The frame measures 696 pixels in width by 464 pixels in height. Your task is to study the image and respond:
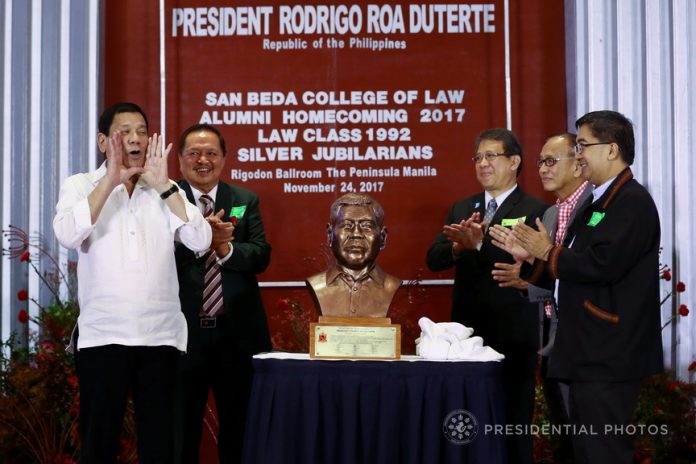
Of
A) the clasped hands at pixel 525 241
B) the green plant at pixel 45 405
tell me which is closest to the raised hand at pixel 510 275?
the clasped hands at pixel 525 241

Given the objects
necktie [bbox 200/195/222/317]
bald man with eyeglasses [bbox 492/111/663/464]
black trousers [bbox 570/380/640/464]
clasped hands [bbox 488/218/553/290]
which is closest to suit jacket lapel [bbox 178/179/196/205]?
necktie [bbox 200/195/222/317]

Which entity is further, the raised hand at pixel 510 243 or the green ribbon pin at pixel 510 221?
the green ribbon pin at pixel 510 221

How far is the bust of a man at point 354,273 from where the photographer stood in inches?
147

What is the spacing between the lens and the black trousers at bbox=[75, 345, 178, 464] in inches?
130

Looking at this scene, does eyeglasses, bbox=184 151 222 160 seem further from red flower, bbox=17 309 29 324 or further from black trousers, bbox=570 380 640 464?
black trousers, bbox=570 380 640 464

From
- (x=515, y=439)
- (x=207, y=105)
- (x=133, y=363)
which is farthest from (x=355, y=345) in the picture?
(x=207, y=105)

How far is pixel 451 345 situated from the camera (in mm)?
3395

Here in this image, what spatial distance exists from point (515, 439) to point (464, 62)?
2.44m

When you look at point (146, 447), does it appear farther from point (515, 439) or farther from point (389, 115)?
point (389, 115)

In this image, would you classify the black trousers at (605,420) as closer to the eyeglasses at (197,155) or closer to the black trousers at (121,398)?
the black trousers at (121,398)

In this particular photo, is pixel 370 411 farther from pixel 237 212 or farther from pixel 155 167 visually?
pixel 237 212

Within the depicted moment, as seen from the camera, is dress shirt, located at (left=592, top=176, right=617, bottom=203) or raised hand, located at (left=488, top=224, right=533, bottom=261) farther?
raised hand, located at (left=488, top=224, right=533, bottom=261)

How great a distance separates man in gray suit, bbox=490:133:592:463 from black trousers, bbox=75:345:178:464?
1.39 metres

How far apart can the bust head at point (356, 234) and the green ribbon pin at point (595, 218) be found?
2.87ft
